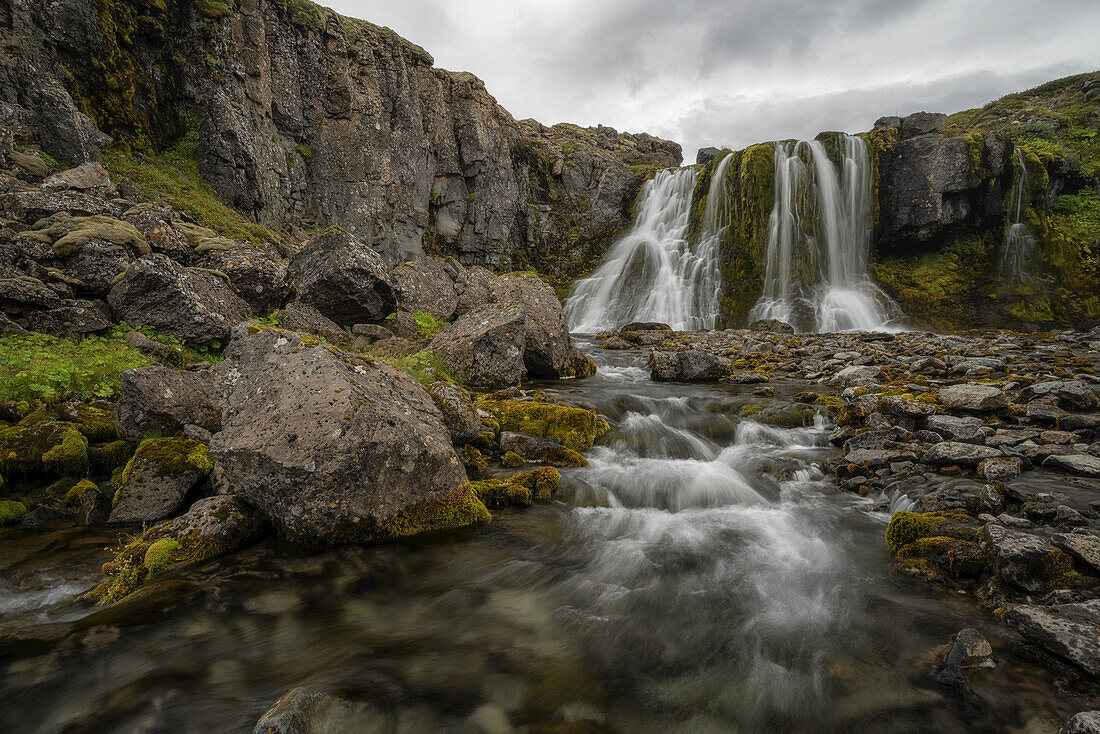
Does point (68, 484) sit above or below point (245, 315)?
below

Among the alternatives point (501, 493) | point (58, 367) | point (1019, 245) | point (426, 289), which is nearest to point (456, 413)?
point (501, 493)

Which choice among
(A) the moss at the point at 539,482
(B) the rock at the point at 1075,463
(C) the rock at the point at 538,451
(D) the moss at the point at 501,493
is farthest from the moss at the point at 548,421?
(B) the rock at the point at 1075,463

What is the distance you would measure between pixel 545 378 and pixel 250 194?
67.4 ft

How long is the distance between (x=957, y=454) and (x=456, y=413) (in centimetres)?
650

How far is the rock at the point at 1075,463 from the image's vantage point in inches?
215

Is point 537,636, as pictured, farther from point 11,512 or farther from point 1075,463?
point 1075,463

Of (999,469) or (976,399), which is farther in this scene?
(976,399)

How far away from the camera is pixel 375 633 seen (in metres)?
3.45

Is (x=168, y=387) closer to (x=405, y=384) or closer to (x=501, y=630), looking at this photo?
(x=405, y=384)

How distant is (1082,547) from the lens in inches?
141

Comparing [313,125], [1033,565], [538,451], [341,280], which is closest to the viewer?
[1033,565]

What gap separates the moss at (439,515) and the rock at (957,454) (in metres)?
5.78

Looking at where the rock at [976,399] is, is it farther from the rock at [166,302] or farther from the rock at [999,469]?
the rock at [166,302]

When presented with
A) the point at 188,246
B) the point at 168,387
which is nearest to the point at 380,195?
the point at 188,246
